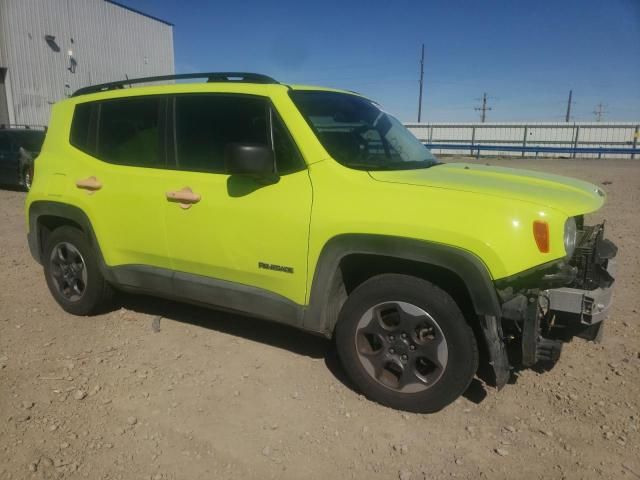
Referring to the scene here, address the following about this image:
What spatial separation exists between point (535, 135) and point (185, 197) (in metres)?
36.4

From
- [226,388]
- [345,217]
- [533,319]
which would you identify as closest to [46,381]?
[226,388]

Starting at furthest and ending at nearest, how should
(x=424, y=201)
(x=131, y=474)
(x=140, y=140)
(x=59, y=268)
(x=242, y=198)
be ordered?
1. (x=59, y=268)
2. (x=140, y=140)
3. (x=242, y=198)
4. (x=424, y=201)
5. (x=131, y=474)

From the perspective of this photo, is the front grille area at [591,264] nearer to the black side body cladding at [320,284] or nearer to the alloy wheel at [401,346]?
the black side body cladding at [320,284]

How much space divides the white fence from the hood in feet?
92.8

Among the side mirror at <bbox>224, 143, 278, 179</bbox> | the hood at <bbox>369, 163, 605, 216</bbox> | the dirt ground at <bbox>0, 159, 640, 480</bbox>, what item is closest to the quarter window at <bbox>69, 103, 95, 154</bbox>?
the dirt ground at <bbox>0, 159, 640, 480</bbox>

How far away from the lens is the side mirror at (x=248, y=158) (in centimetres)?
295

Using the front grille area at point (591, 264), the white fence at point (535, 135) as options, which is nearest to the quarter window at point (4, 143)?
the front grille area at point (591, 264)

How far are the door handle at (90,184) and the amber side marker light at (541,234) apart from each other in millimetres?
3089

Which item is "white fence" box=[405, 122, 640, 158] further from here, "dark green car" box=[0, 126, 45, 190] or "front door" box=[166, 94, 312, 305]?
"front door" box=[166, 94, 312, 305]

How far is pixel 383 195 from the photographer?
284 centimetres

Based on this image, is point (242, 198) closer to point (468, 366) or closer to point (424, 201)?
point (424, 201)

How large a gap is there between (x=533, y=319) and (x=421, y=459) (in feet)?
3.04

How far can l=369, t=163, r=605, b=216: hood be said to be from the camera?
2.71m

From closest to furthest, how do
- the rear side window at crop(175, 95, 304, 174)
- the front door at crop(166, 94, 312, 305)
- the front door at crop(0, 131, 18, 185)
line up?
the front door at crop(166, 94, 312, 305) → the rear side window at crop(175, 95, 304, 174) → the front door at crop(0, 131, 18, 185)
